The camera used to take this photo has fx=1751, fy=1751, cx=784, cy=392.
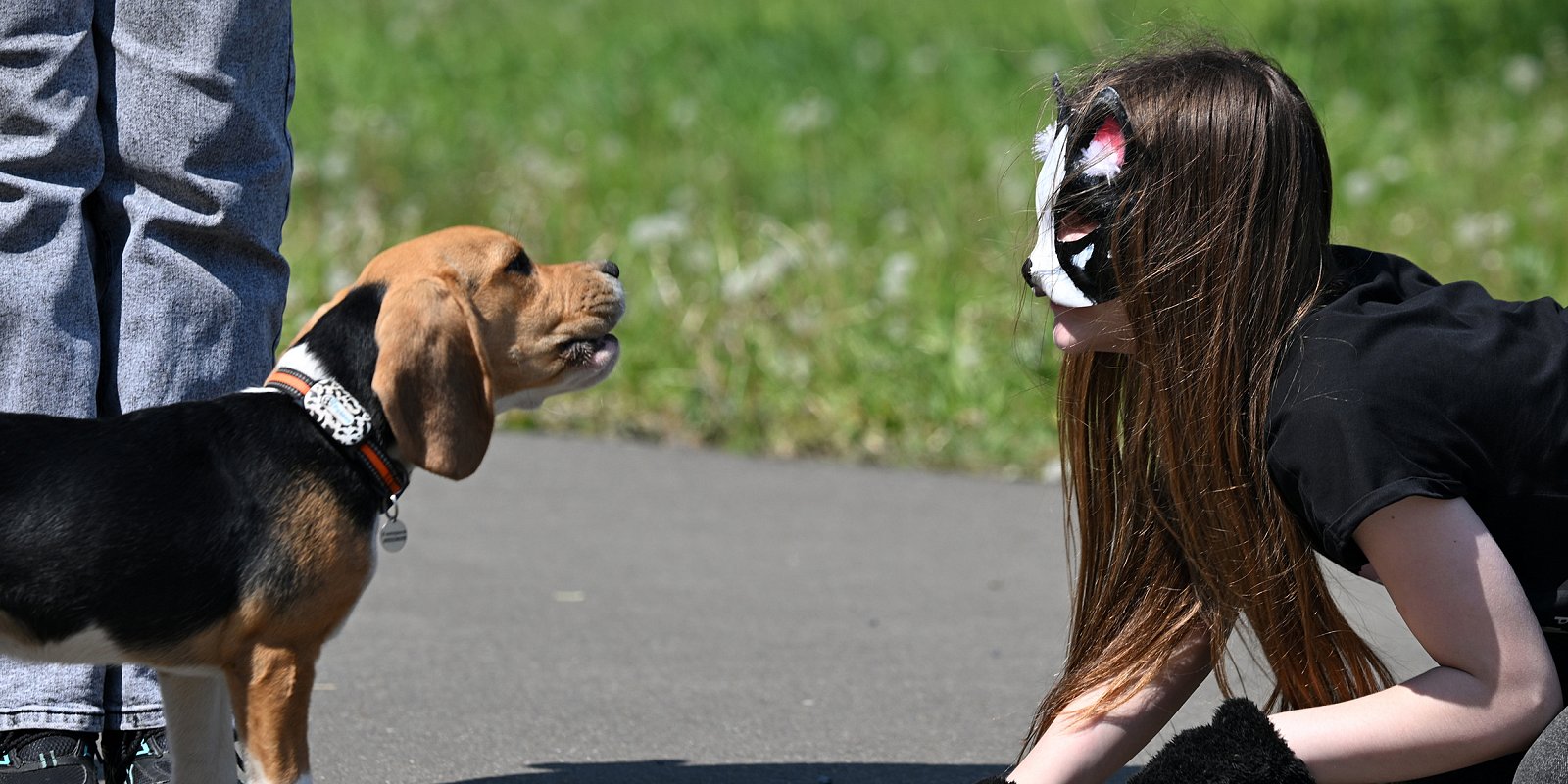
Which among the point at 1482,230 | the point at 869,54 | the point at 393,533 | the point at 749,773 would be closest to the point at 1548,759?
the point at 749,773

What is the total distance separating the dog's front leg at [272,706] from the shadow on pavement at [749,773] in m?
0.71

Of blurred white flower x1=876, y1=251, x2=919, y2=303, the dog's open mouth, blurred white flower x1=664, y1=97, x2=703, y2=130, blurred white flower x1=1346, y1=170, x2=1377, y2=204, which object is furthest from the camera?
blurred white flower x1=664, y1=97, x2=703, y2=130

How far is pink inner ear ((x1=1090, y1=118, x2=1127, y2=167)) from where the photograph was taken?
258 centimetres

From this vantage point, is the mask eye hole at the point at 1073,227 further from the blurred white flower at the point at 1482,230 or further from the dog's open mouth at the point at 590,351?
the blurred white flower at the point at 1482,230

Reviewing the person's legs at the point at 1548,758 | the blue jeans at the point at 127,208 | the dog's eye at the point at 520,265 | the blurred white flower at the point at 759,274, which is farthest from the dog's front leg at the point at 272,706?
the blurred white flower at the point at 759,274

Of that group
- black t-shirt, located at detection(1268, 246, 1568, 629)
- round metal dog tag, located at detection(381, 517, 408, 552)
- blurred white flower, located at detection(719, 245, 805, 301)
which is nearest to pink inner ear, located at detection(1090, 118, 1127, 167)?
black t-shirt, located at detection(1268, 246, 1568, 629)

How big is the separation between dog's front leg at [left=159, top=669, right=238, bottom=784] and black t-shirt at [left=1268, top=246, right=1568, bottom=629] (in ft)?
5.64

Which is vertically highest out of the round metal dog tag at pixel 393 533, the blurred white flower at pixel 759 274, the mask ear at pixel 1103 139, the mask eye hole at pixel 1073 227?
the mask ear at pixel 1103 139

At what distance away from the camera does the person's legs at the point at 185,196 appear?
294 cm

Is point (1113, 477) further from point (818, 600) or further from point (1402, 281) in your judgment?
point (818, 600)

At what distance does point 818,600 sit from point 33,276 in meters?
2.33

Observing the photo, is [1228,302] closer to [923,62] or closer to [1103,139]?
[1103,139]

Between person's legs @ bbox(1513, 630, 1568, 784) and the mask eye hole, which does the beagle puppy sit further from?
person's legs @ bbox(1513, 630, 1568, 784)

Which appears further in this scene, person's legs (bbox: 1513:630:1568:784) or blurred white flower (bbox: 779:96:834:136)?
blurred white flower (bbox: 779:96:834:136)
